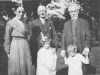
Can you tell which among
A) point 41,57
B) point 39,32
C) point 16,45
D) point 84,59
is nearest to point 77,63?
point 84,59

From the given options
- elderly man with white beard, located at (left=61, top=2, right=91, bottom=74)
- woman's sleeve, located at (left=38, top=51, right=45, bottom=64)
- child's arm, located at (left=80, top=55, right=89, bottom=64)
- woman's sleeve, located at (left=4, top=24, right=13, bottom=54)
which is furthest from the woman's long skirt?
child's arm, located at (left=80, top=55, right=89, bottom=64)

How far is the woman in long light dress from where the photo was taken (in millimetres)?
5059

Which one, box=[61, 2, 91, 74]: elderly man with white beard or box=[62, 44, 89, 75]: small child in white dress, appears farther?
box=[61, 2, 91, 74]: elderly man with white beard

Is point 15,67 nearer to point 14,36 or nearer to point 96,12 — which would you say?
point 14,36

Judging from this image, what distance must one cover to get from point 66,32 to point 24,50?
1.30 meters

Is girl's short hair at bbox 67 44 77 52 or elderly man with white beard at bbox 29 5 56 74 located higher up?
elderly man with white beard at bbox 29 5 56 74

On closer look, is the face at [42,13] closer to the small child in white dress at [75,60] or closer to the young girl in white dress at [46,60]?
the young girl in white dress at [46,60]

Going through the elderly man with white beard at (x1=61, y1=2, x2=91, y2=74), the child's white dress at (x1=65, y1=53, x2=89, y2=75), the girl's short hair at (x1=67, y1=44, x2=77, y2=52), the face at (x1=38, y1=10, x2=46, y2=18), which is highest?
the face at (x1=38, y1=10, x2=46, y2=18)

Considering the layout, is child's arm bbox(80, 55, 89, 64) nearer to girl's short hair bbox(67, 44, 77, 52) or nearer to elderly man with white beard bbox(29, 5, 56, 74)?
girl's short hair bbox(67, 44, 77, 52)

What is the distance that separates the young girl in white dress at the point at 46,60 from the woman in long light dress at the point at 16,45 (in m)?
0.43

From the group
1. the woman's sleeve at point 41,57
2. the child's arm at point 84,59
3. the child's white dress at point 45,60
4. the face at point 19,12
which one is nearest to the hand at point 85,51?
the child's arm at point 84,59

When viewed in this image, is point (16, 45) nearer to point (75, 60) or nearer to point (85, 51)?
point (75, 60)

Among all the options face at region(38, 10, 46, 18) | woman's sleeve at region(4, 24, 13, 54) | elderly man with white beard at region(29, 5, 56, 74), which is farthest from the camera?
elderly man with white beard at region(29, 5, 56, 74)

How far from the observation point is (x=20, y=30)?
198 inches
